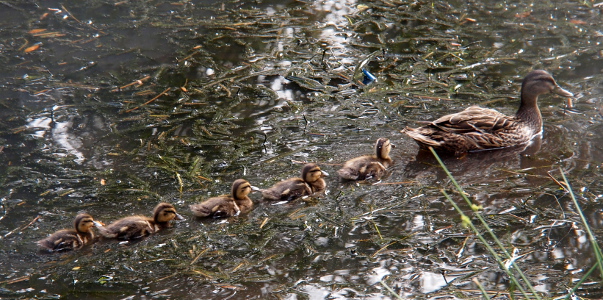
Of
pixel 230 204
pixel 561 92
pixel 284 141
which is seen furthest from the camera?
pixel 561 92

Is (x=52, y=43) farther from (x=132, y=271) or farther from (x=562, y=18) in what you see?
(x=562, y=18)

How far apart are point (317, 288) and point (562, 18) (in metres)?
6.58

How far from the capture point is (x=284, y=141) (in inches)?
229

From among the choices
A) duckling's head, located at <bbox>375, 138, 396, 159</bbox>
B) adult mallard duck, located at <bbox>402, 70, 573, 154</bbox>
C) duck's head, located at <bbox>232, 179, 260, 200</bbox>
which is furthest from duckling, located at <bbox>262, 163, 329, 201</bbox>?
adult mallard duck, located at <bbox>402, 70, 573, 154</bbox>

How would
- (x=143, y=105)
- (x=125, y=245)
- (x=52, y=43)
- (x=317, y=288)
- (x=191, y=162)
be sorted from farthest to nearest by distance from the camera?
(x=52, y=43) < (x=143, y=105) < (x=191, y=162) < (x=125, y=245) < (x=317, y=288)

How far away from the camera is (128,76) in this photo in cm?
733

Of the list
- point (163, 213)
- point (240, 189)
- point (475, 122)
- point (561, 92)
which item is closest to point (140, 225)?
point (163, 213)

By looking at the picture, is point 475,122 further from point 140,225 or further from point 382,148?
point 140,225

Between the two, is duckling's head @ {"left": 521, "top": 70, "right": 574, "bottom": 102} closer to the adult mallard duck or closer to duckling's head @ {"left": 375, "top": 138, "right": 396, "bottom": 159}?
the adult mallard duck

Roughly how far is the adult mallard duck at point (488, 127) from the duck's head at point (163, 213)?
229 cm

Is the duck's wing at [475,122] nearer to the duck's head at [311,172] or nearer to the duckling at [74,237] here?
the duck's head at [311,172]

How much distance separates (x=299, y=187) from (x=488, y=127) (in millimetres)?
2124

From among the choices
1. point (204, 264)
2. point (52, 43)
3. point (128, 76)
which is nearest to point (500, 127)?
point (204, 264)

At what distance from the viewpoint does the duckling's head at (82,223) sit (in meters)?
4.38
